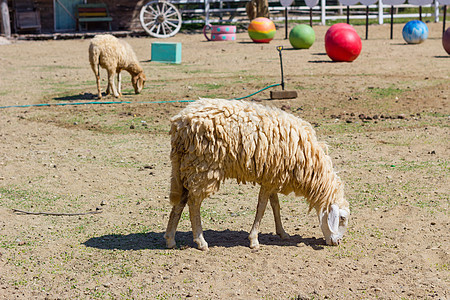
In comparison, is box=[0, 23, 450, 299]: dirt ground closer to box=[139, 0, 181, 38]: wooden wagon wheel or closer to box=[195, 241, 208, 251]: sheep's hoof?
box=[195, 241, 208, 251]: sheep's hoof

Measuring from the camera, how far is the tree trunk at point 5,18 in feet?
80.9

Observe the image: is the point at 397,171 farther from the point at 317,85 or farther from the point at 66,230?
the point at 317,85

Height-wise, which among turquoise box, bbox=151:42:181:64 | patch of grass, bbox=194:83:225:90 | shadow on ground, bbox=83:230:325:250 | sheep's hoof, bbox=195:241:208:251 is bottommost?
shadow on ground, bbox=83:230:325:250

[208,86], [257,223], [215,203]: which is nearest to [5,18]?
[208,86]

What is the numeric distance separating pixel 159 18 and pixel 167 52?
7635 millimetres

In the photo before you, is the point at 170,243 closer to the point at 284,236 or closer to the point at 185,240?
the point at 185,240

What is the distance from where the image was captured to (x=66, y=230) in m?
6.10

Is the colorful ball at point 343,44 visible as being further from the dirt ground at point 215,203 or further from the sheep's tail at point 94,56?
the sheep's tail at point 94,56

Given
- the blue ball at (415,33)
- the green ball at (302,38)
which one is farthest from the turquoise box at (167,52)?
the blue ball at (415,33)

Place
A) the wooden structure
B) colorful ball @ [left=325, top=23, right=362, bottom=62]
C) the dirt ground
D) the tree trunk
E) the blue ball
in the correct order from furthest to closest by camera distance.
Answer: the wooden structure → the tree trunk → the blue ball → colorful ball @ [left=325, top=23, right=362, bottom=62] → the dirt ground

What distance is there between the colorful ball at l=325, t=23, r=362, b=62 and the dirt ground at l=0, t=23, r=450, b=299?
7.01 feet

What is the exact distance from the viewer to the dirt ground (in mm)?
4953

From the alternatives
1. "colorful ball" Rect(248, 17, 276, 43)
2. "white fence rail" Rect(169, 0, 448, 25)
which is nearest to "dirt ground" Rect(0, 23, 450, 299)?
"colorful ball" Rect(248, 17, 276, 43)

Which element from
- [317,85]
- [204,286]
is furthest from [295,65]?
[204,286]
